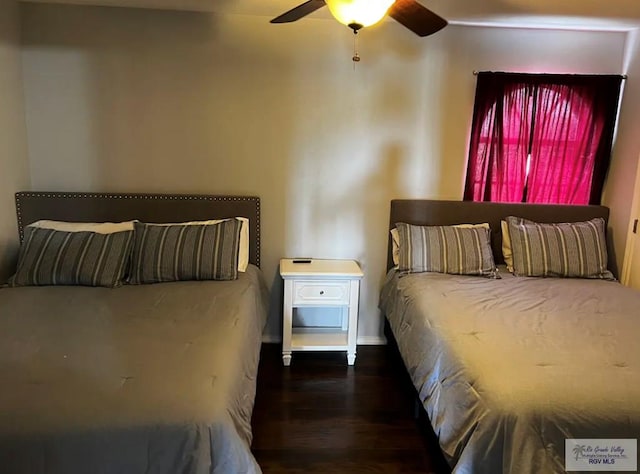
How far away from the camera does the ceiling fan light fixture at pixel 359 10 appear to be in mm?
1696

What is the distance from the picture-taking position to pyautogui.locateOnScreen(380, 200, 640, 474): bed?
5.34 ft

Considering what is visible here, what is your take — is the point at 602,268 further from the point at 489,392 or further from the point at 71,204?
the point at 71,204

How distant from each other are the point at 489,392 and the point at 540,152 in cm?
215

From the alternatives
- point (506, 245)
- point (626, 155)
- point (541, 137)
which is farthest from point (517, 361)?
point (626, 155)

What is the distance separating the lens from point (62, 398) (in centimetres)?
161

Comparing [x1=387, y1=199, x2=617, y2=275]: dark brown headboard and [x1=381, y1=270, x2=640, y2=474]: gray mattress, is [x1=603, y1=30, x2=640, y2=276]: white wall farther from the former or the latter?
[x1=381, y1=270, x2=640, y2=474]: gray mattress

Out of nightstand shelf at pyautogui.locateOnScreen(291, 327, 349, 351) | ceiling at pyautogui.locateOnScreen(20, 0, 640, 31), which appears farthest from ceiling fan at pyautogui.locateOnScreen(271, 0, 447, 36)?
nightstand shelf at pyautogui.locateOnScreen(291, 327, 349, 351)

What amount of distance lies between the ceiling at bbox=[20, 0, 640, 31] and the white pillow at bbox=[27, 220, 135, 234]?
4.42 ft

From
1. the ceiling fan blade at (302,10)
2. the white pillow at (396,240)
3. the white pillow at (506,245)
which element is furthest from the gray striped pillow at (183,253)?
the white pillow at (506,245)

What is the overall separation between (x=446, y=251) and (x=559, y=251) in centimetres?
72

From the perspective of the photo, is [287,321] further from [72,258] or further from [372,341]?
[72,258]

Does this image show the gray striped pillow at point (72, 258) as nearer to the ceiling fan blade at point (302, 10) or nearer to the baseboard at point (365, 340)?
the baseboard at point (365, 340)

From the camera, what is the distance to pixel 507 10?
280 centimetres

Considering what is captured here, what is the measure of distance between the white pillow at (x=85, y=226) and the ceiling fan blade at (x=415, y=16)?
6.70 ft
